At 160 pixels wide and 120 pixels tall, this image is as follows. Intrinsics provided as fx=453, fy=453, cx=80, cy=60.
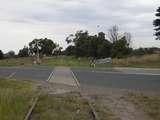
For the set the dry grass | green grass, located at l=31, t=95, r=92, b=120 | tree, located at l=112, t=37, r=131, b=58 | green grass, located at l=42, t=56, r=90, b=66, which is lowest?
green grass, located at l=42, t=56, r=90, b=66

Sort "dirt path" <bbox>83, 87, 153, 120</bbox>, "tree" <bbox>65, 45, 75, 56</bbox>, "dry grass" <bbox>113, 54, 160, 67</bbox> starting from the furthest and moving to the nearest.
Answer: "tree" <bbox>65, 45, 75, 56</bbox> → "dry grass" <bbox>113, 54, 160, 67</bbox> → "dirt path" <bbox>83, 87, 153, 120</bbox>

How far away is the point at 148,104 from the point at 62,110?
3.33 metres

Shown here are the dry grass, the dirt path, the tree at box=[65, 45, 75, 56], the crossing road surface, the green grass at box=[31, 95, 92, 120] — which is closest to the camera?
the green grass at box=[31, 95, 92, 120]

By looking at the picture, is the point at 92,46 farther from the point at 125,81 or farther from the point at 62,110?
the point at 62,110

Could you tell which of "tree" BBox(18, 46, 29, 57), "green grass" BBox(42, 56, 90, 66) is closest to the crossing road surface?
"green grass" BBox(42, 56, 90, 66)

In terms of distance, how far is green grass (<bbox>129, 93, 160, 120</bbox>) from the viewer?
13703mm

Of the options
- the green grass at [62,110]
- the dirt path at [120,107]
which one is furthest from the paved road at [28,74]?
the green grass at [62,110]

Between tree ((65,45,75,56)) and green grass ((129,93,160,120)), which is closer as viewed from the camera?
green grass ((129,93,160,120))

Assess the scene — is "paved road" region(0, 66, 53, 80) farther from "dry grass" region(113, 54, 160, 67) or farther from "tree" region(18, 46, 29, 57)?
"tree" region(18, 46, 29, 57)

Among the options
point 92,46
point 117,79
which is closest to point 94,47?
point 92,46

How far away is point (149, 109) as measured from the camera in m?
14.7

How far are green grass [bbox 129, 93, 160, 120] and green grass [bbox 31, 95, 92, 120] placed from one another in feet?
6.10

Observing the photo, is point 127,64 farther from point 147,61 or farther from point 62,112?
point 62,112

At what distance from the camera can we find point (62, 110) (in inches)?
578
